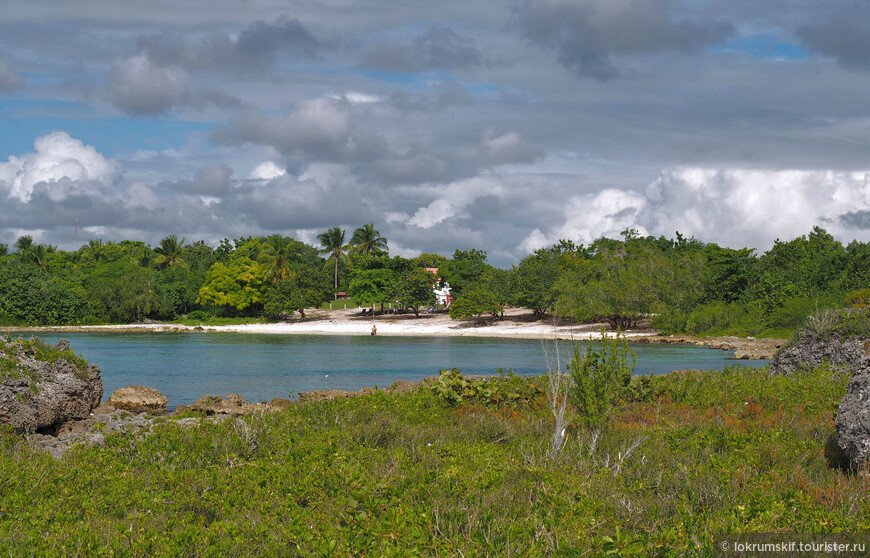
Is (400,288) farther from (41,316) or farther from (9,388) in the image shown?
(9,388)

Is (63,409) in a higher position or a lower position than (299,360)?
higher

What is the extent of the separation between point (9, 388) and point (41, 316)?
71.1 meters

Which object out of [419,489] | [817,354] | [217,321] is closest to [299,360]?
[817,354]

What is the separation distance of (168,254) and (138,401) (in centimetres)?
8174

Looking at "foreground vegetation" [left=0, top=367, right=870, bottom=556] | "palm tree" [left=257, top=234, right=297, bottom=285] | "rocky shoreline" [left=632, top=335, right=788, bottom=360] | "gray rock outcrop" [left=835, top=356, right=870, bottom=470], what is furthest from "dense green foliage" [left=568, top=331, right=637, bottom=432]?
"palm tree" [left=257, top=234, right=297, bottom=285]

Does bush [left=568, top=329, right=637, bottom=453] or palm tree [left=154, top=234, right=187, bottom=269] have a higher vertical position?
palm tree [left=154, top=234, right=187, bottom=269]

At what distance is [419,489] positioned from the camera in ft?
22.6

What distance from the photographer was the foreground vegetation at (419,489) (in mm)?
5414

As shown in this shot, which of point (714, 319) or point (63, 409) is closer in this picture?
point (63, 409)

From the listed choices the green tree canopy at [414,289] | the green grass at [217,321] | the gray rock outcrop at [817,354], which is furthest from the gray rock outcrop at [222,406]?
the green grass at [217,321]

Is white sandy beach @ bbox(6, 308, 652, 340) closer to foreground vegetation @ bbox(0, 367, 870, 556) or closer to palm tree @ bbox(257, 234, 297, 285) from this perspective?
palm tree @ bbox(257, 234, 297, 285)

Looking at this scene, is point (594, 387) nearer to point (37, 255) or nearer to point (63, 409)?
point (63, 409)

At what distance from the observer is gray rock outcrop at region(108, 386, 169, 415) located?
1777 cm

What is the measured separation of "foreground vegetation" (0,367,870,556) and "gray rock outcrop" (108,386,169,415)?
7.62 meters
